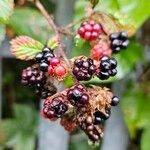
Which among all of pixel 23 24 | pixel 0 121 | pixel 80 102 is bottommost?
pixel 80 102

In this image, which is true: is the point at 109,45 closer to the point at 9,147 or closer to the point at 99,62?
the point at 99,62

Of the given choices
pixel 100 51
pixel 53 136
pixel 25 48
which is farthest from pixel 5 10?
pixel 53 136

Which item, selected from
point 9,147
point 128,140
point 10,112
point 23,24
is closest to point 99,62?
point 23,24

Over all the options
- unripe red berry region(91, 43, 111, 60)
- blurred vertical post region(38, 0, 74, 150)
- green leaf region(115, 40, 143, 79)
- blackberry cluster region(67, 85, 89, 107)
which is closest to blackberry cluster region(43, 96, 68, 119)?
blackberry cluster region(67, 85, 89, 107)

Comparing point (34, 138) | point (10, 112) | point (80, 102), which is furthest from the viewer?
point (10, 112)

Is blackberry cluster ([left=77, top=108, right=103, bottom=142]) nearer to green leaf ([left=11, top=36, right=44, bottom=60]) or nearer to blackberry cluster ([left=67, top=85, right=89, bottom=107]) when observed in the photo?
blackberry cluster ([left=67, top=85, right=89, bottom=107])

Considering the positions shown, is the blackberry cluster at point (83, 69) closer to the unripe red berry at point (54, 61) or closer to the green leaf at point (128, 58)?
the unripe red berry at point (54, 61)
